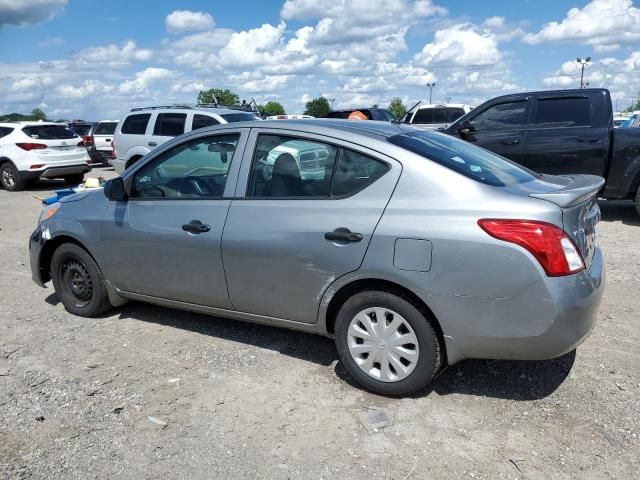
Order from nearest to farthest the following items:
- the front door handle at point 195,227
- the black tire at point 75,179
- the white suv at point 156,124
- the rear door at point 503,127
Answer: the front door handle at point 195,227, the rear door at point 503,127, the white suv at point 156,124, the black tire at point 75,179

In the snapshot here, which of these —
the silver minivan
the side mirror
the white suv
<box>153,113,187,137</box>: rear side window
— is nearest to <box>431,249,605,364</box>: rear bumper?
the silver minivan

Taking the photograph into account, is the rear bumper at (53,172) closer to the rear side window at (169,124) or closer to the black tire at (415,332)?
the rear side window at (169,124)

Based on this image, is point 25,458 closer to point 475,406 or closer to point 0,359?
point 0,359

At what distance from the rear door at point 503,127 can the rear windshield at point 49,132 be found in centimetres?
1028

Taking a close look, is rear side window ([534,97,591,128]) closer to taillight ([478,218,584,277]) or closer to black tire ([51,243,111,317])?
taillight ([478,218,584,277])

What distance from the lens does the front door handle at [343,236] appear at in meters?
3.29

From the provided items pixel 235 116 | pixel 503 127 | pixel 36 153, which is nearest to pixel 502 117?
pixel 503 127

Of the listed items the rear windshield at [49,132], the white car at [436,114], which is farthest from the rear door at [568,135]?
the rear windshield at [49,132]

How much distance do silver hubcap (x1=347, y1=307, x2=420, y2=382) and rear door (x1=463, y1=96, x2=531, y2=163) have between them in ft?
20.5

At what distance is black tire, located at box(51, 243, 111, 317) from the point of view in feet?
15.1

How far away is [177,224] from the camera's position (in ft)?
13.2

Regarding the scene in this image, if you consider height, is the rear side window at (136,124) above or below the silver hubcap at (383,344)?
above

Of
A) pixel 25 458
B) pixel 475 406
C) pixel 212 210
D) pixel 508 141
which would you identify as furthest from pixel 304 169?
pixel 508 141

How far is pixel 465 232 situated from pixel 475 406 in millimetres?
1068
